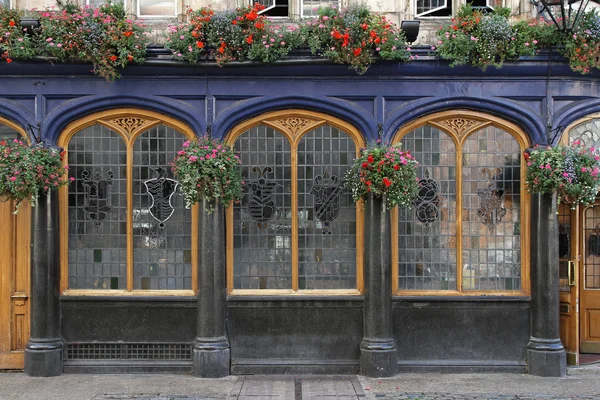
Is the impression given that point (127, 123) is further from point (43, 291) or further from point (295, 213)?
point (295, 213)

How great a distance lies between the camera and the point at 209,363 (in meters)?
8.52

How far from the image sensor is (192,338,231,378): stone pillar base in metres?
8.52

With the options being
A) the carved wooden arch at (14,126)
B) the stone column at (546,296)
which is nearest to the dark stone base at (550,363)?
the stone column at (546,296)

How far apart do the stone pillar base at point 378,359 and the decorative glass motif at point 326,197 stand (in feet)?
5.36

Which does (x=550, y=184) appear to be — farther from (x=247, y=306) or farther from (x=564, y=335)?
(x=247, y=306)

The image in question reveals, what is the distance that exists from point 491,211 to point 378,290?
1911 millimetres

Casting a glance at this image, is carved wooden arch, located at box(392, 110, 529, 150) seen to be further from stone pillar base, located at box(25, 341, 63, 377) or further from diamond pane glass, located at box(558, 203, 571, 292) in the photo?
stone pillar base, located at box(25, 341, 63, 377)

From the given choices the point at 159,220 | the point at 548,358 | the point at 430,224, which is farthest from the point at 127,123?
the point at 548,358

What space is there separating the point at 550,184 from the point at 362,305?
290cm

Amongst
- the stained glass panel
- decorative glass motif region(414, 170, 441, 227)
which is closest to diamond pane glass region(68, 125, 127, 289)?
the stained glass panel

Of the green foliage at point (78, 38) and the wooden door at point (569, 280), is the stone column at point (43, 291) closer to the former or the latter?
the green foliage at point (78, 38)

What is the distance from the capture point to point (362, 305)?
8.77 metres

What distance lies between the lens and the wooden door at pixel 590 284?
930 centimetres

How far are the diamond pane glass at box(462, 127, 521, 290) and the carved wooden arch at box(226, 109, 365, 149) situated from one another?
5.35ft
